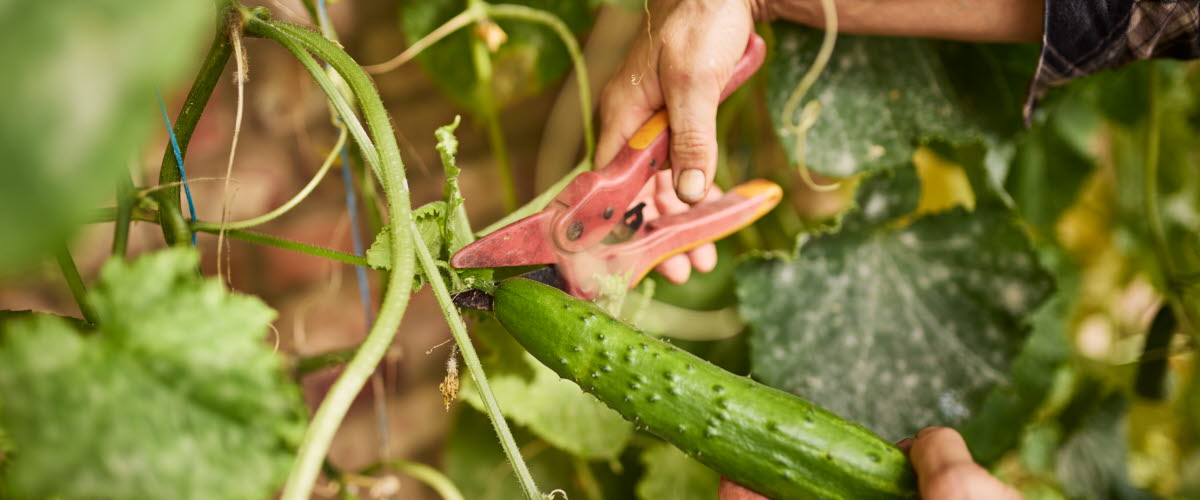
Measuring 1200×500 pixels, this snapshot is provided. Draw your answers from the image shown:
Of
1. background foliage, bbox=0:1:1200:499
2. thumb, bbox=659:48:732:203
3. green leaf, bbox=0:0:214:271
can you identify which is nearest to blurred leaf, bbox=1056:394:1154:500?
background foliage, bbox=0:1:1200:499

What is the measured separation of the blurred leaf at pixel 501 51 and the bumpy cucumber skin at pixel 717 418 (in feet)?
1.52

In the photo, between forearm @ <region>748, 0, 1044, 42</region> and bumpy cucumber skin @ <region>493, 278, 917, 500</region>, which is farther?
forearm @ <region>748, 0, 1044, 42</region>

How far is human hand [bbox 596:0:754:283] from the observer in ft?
2.31

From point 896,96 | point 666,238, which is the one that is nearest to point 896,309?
point 896,96

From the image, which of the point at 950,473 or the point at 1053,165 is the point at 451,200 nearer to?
the point at 950,473

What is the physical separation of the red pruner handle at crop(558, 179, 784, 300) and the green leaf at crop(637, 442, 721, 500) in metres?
0.30

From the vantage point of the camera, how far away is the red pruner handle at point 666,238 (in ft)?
2.32

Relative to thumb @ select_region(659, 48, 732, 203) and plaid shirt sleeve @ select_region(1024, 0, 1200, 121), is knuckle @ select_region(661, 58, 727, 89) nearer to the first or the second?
thumb @ select_region(659, 48, 732, 203)

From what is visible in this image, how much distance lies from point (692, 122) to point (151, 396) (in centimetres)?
49

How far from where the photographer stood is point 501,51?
38.7 inches

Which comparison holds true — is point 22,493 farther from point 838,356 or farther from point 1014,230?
point 1014,230

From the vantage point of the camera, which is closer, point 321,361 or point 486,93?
point 321,361

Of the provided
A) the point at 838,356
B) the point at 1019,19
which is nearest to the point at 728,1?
the point at 1019,19

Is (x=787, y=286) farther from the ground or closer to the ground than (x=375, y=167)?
closer to the ground
